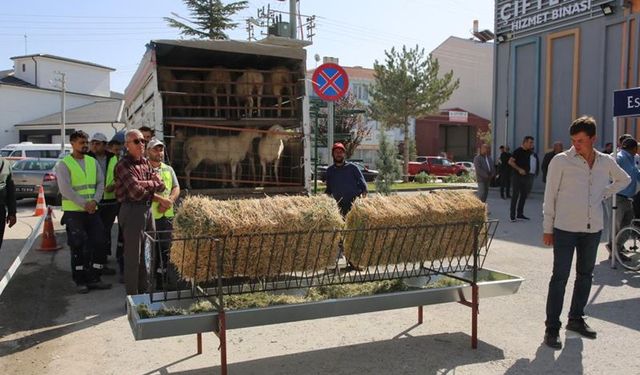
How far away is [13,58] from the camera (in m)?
58.2

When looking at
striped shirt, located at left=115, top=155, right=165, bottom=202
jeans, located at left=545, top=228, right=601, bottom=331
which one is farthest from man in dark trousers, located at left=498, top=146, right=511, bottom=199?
striped shirt, located at left=115, top=155, right=165, bottom=202

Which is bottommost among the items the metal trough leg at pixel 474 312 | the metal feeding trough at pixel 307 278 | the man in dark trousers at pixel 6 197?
the metal trough leg at pixel 474 312

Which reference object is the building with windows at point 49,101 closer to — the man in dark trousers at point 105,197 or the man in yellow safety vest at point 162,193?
the man in dark trousers at point 105,197

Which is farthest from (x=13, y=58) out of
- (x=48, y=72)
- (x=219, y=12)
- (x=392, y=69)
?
(x=392, y=69)

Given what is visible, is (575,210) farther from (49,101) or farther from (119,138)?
(49,101)

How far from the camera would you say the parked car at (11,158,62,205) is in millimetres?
17078

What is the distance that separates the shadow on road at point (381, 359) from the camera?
14.2ft

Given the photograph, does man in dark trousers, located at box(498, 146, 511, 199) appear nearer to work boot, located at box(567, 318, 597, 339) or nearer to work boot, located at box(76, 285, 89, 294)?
work boot, located at box(567, 318, 597, 339)

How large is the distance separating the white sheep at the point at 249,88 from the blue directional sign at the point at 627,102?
15.9ft

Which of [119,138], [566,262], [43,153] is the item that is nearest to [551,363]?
[566,262]

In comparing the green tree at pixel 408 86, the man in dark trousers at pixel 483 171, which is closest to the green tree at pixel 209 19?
the green tree at pixel 408 86

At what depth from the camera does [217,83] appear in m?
8.30

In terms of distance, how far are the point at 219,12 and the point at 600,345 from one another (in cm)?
3572

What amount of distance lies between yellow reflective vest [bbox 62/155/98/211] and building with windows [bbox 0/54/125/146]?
41056mm
